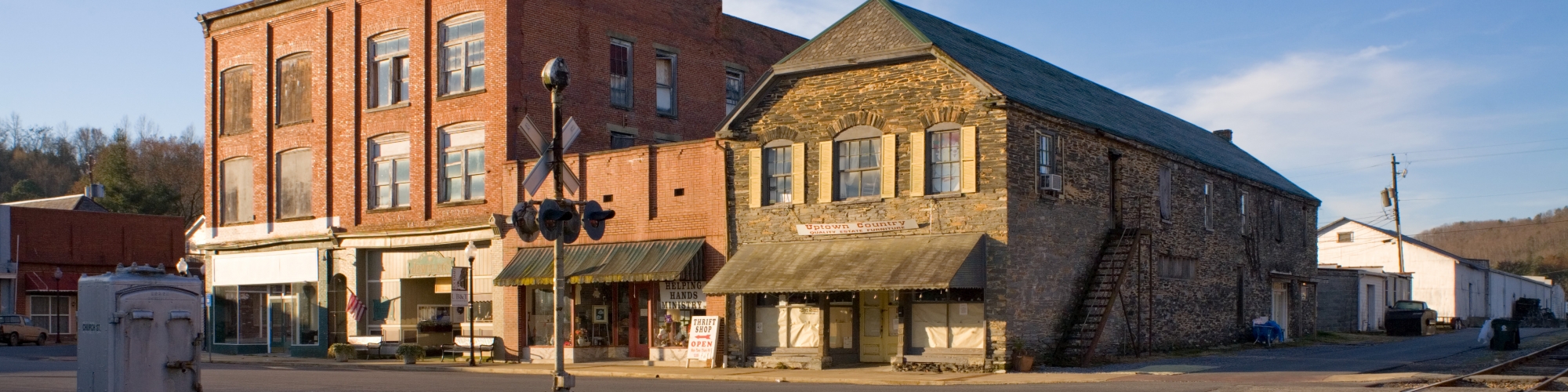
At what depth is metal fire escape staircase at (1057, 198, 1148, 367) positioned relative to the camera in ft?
86.2

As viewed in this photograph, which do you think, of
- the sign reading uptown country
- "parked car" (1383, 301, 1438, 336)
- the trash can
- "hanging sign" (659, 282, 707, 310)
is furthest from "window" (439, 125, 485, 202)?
"parked car" (1383, 301, 1438, 336)

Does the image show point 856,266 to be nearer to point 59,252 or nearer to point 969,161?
point 969,161

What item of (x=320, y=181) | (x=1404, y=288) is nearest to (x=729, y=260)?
(x=320, y=181)

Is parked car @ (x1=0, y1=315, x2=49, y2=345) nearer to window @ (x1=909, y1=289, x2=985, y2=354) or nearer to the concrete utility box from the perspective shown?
window @ (x1=909, y1=289, x2=985, y2=354)

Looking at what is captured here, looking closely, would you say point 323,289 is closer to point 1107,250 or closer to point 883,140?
point 883,140

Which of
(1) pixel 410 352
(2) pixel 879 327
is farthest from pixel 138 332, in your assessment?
(1) pixel 410 352

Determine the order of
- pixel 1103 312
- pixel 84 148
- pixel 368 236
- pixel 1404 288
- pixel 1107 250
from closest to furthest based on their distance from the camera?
pixel 1103 312, pixel 1107 250, pixel 368 236, pixel 1404 288, pixel 84 148

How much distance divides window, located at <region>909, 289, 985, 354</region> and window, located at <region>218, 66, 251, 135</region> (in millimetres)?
23690

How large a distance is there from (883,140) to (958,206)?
2084mm

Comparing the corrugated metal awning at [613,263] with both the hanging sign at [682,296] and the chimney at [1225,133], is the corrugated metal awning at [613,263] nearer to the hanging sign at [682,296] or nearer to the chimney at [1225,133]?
the hanging sign at [682,296]

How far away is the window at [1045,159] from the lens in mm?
25797

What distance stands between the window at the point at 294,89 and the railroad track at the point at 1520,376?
97.8ft

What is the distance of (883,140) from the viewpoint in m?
26.0

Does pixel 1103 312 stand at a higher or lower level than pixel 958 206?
lower
